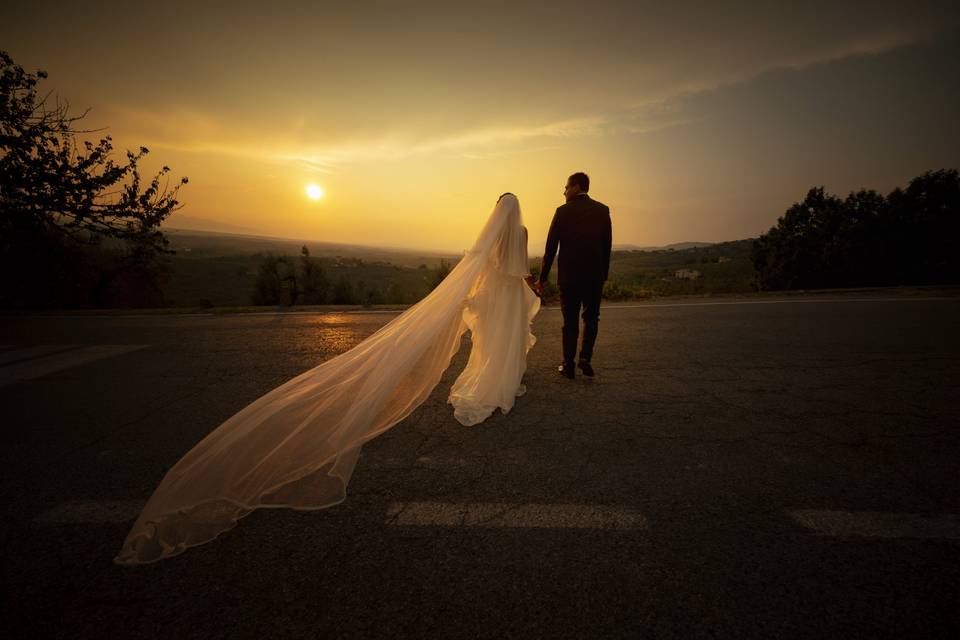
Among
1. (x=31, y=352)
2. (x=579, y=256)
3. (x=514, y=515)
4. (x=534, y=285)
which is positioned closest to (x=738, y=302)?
(x=579, y=256)

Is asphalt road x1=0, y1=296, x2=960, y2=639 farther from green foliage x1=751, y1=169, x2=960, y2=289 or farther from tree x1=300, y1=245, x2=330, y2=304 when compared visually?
green foliage x1=751, y1=169, x2=960, y2=289

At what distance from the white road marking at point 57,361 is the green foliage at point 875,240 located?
97.3 ft

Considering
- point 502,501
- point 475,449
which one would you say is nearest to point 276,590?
point 502,501

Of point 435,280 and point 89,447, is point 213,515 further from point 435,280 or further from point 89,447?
point 435,280

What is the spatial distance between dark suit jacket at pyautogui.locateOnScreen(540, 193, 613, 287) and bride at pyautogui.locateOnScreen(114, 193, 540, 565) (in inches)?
20.5

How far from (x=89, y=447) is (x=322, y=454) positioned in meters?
2.30

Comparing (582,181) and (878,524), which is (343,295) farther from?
(878,524)

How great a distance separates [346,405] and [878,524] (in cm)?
367

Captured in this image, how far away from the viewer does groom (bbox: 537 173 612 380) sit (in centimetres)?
452

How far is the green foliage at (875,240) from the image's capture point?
65.5 feet

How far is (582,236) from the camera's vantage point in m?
4.53

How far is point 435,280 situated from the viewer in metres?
16.8

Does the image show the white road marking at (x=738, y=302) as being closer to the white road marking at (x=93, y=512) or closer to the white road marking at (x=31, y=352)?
the white road marking at (x=93, y=512)

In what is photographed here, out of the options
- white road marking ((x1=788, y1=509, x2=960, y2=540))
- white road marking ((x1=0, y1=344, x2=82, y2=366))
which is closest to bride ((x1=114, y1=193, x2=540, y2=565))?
white road marking ((x1=788, y1=509, x2=960, y2=540))
